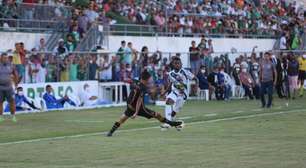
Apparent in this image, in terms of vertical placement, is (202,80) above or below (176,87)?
below

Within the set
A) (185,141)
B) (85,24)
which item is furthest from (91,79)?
(185,141)

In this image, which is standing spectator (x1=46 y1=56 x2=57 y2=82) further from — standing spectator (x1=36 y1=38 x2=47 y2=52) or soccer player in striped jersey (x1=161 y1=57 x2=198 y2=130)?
soccer player in striped jersey (x1=161 y1=57 x2=198 y2=130)

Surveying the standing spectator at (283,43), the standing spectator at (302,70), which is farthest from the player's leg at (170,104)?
the standing spectator at (283,43)

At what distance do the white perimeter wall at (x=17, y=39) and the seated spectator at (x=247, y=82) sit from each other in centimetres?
888

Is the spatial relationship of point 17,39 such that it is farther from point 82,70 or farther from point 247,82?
point 247,82

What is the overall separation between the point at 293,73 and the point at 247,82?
2.02 meters

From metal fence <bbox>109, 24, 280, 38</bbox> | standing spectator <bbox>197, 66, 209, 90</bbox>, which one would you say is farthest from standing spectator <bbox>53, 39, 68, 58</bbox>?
standing spectator <bbox>197, 66, 209, 90</bbox>

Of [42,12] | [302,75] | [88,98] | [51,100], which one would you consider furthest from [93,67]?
[302,75]

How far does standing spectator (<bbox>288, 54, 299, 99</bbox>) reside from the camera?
1484 inches

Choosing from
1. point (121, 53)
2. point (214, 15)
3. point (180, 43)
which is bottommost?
point (121, 53)

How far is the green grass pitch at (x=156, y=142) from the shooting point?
14.5 meters

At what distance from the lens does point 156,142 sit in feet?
59.0

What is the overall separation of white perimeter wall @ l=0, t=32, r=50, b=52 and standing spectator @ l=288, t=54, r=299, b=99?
10679 millimetres

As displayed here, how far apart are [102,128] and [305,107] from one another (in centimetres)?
1079
